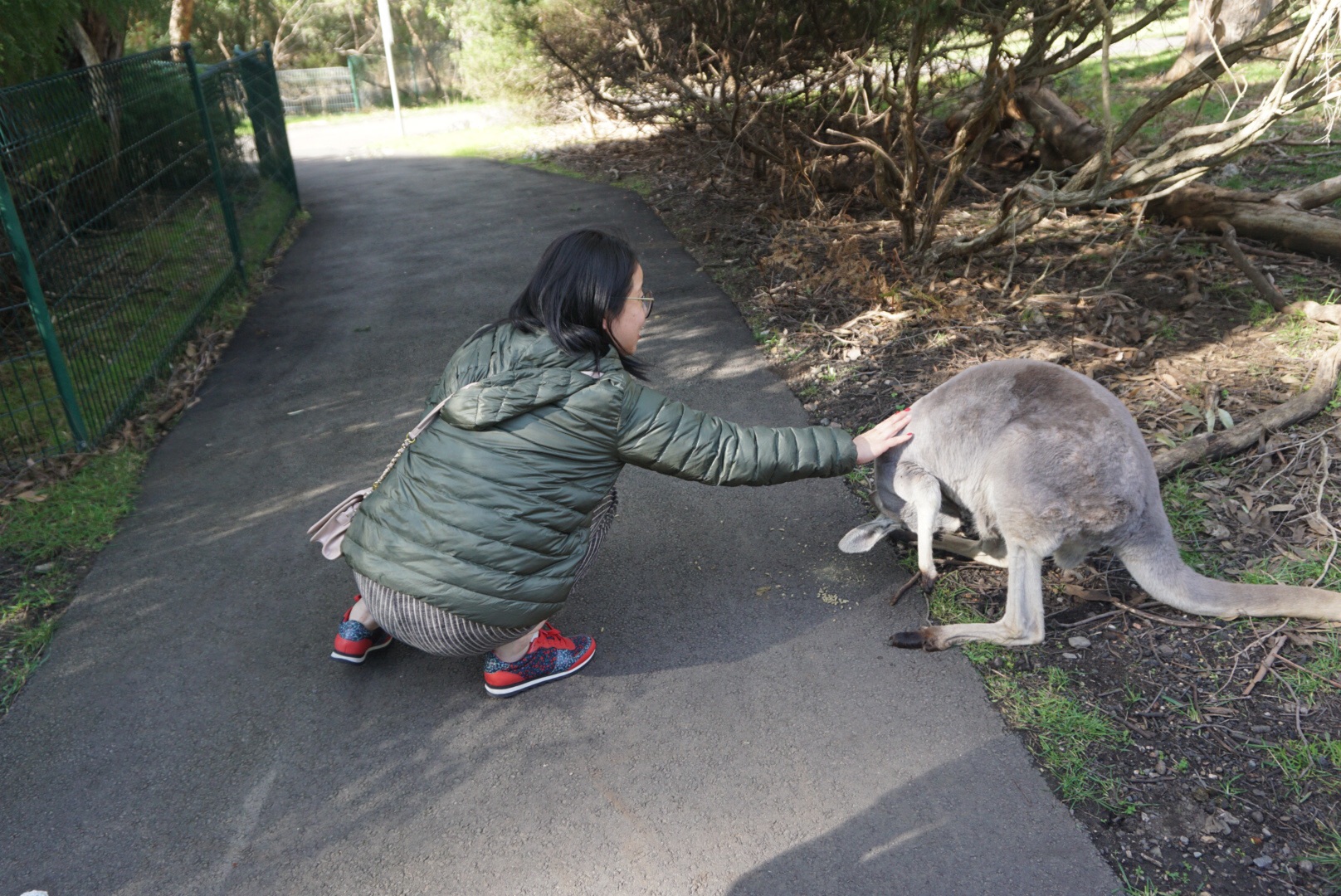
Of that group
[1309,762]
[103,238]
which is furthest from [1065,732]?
[103,238]

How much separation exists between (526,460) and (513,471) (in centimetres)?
5

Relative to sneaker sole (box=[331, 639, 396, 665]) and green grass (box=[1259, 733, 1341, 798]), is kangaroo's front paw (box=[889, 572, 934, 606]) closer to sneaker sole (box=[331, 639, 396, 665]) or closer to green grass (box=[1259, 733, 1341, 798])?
green grass (box=[1259, 733, 1341, 798])

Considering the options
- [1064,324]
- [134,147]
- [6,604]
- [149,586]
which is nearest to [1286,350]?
[1064,324]

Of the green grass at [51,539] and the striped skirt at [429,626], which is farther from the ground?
the striped skirt at [429,626]

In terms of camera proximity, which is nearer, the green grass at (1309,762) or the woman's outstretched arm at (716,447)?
the green grass at (1309,762)

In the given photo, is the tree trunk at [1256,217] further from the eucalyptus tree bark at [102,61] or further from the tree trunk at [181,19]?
the tree trunk at [181,19]

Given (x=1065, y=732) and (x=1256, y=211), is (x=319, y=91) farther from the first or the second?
(x=1065, y=732)

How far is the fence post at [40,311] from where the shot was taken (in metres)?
4.25

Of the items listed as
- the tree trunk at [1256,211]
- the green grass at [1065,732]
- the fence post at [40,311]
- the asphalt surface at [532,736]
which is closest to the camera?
the asphalt surface at [532,736]

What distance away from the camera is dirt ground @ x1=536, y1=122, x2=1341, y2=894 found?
2.57 metres

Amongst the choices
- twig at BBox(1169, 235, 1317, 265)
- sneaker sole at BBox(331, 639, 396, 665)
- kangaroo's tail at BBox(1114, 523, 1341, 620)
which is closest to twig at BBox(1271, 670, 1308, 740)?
kangaroo's tail at BBox(1114, 523, 1341, 620)

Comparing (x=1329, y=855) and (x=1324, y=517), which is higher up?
(x=1324, y=517)

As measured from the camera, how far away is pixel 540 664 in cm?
317

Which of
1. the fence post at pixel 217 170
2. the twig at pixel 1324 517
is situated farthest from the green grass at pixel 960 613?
the fence post at pixel 217 170
